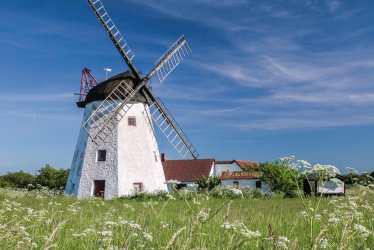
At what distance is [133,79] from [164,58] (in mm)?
3559

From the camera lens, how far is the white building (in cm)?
2972

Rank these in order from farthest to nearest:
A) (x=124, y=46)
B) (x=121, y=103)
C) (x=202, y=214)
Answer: (x=124, y=46)
(x=121, y=103)
(x=202, y=214)

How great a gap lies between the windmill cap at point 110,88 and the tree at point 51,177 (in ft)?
59.4

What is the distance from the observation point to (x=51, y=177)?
4706 centimetres

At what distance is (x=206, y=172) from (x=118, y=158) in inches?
980

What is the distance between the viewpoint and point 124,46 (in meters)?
32.0

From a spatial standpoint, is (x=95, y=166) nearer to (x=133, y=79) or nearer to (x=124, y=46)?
(x=133, y=79)

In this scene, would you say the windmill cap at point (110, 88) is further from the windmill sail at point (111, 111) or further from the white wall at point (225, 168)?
the white wall at point (225, 168)

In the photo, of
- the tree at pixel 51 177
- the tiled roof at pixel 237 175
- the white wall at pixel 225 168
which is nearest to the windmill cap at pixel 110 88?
the tree at pixel 51 177

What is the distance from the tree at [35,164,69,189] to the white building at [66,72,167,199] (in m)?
16.2

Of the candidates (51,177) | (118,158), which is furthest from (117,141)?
(51,177)

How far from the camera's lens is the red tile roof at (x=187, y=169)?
173 feet

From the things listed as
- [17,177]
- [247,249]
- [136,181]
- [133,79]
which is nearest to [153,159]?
[136,181]

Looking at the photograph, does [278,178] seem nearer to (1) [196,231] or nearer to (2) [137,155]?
(2) [137,155]
